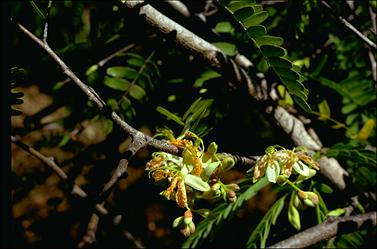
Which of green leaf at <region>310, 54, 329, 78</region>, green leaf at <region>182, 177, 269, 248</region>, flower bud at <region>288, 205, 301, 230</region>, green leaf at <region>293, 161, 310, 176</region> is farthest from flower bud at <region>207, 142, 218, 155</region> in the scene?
green leaf at <region>310, 54, 329, 78</region>

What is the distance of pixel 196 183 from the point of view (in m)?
0.89

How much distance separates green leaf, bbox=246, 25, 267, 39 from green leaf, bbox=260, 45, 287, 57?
0.10ft

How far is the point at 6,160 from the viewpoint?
794 millimetres

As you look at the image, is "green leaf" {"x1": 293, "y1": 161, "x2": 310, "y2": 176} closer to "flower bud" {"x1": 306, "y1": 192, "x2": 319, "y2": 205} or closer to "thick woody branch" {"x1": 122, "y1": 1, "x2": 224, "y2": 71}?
"flower bud" {"x1": 306, "y1": 192, "x2": 319, "y2": 205}

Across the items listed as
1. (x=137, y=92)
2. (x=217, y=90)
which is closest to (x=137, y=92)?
(x=137, y=92)

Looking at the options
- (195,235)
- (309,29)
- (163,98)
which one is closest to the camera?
(195,235)

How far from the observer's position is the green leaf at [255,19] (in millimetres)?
1027

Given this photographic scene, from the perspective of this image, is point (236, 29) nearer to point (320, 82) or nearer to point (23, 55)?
point (320, 82)

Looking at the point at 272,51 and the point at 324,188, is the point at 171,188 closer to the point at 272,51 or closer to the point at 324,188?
the point at 272,51

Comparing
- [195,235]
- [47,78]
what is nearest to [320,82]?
[195,235]

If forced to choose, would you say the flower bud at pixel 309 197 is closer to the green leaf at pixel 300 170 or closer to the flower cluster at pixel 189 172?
the green leaf at pixel 300 170

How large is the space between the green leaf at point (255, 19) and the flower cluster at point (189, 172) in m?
0.30

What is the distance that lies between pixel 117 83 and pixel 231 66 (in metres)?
0.41

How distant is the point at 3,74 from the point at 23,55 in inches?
41.0
